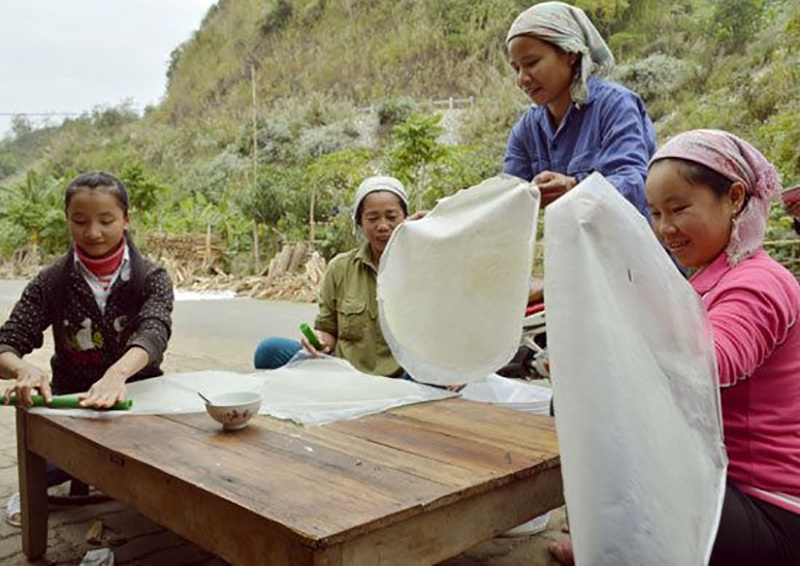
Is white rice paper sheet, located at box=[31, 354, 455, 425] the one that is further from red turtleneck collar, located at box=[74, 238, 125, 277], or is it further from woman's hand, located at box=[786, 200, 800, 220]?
woman's hand, located at box=[786, 200, 800, 220]

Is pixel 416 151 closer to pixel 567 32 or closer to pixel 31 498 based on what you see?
pixel 567 32

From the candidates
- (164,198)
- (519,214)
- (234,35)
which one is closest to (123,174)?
(164,198)

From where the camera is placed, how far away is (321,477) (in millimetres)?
1350

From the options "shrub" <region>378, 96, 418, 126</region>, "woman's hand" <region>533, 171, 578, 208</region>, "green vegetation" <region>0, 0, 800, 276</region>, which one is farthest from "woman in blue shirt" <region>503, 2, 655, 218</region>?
"shrub" <region>378, 96, 418, 126</region>

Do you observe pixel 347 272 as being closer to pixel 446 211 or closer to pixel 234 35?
pixel 446 211

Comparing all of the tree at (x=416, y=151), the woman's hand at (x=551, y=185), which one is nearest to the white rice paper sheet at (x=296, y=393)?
the woman's hand at (x=551, y=185)

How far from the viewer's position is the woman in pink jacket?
122 centimetres

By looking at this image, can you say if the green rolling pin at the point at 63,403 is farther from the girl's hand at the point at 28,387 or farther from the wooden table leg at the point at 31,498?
the wooden table leg at the point at 31,498

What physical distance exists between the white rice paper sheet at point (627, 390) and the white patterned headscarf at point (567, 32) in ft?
3.56

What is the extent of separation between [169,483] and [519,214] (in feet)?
3.48

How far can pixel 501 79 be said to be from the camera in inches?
803

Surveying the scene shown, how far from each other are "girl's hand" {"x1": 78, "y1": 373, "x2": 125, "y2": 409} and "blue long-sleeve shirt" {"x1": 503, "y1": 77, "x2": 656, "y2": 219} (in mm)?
1505

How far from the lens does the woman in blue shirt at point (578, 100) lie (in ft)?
Result: 6.99

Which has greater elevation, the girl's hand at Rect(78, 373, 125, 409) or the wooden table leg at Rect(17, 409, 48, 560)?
the girl's hand at Rect(78, 373, 125, 409)
